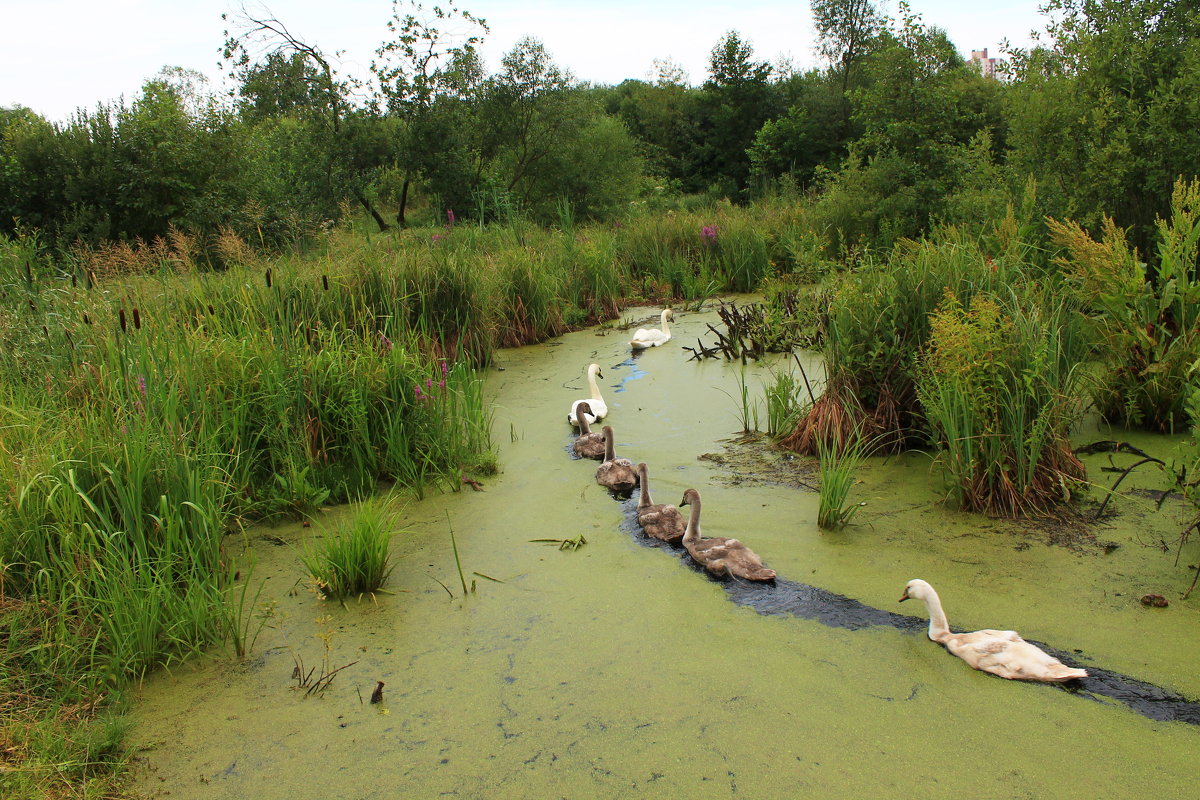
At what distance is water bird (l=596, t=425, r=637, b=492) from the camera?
16.2 feet

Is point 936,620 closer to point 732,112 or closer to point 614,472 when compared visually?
point 614,472

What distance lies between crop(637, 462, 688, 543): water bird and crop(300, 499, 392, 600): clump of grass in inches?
52.8

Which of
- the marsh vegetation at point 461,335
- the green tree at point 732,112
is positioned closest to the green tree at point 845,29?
the green tree at point 732,112

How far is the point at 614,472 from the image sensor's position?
4977 mm

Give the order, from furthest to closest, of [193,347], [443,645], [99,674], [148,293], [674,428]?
1. [674,428]
2. [148,293]
3. [193,347]
4. [443,645]
5. [99,674]

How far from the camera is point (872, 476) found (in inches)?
194

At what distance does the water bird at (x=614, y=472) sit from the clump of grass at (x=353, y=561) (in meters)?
1.56

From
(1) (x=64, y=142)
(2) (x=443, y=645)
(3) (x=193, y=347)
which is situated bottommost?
(2) (x=443, y=645)

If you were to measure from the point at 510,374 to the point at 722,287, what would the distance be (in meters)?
4.43

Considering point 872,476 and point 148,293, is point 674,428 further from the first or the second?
point 148,293

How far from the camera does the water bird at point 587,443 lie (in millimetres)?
5484

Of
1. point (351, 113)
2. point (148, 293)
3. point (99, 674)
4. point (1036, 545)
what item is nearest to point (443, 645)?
point (99, 674)

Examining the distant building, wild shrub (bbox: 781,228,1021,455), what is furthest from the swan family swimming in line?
the distant building

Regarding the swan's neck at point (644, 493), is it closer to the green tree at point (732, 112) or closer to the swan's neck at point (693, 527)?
the swan's neck at point (693, 527)
